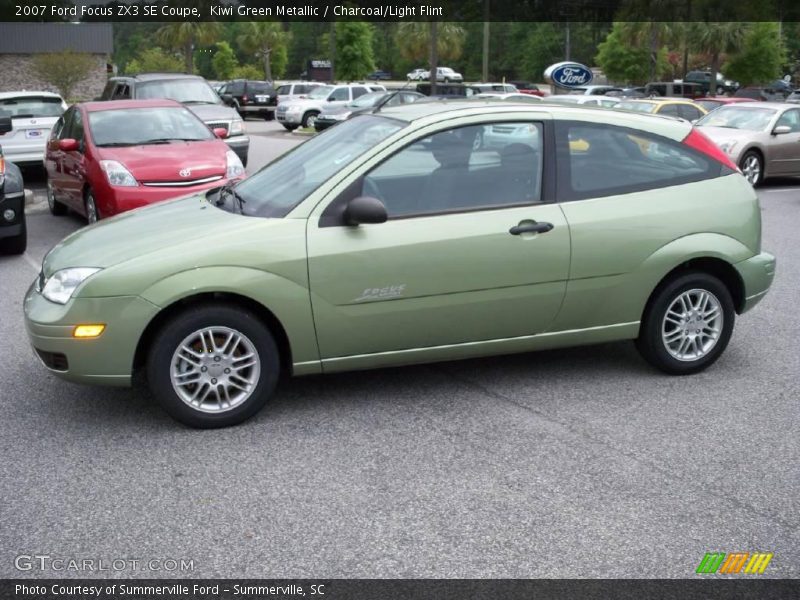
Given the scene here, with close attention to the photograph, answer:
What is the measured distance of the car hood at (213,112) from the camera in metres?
17.0

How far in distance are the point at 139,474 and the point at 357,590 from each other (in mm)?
1495

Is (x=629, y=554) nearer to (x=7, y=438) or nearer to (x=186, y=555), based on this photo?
(x=186, y=555)

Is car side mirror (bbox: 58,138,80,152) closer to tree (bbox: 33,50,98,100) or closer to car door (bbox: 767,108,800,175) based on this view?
car door (bbox: 767,108,800,175)

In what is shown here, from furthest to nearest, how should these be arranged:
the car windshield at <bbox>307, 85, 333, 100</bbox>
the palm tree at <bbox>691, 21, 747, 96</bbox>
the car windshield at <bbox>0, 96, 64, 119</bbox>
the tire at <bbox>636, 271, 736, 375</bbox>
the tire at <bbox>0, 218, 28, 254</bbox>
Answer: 1. the palm tree at <bbox>691, 21, 747, 96</bbox>
2. the car windshield at <bbox>307, 85, 333, 100</bbox>
3. the car windshield at <bbox>0, 96, 64, 119</bbox>
4. the tire at <bbox>0, 218, 28, 254</bbox>
5. the tire at <bbox>636, 271, 736, 375</bbox>

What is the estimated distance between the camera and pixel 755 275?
5.95m

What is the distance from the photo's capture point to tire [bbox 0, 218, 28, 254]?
9.96 metres

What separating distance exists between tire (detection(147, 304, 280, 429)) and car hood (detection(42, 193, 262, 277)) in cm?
35

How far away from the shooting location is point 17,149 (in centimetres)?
1612

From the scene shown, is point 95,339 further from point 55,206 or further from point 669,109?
point 669,109

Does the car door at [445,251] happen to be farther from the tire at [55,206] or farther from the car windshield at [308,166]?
the tire at [55,206]

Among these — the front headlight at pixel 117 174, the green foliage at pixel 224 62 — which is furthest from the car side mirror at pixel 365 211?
the green foliage at pixel 224 62

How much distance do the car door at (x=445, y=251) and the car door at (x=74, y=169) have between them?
271 inches

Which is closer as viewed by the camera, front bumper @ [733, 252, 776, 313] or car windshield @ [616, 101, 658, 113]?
front bumper @ [733, 252, 776, 313]

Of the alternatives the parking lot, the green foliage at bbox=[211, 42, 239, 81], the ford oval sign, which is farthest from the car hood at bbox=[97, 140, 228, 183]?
the green foliage at bbox=[211, 42, 239, 81]
